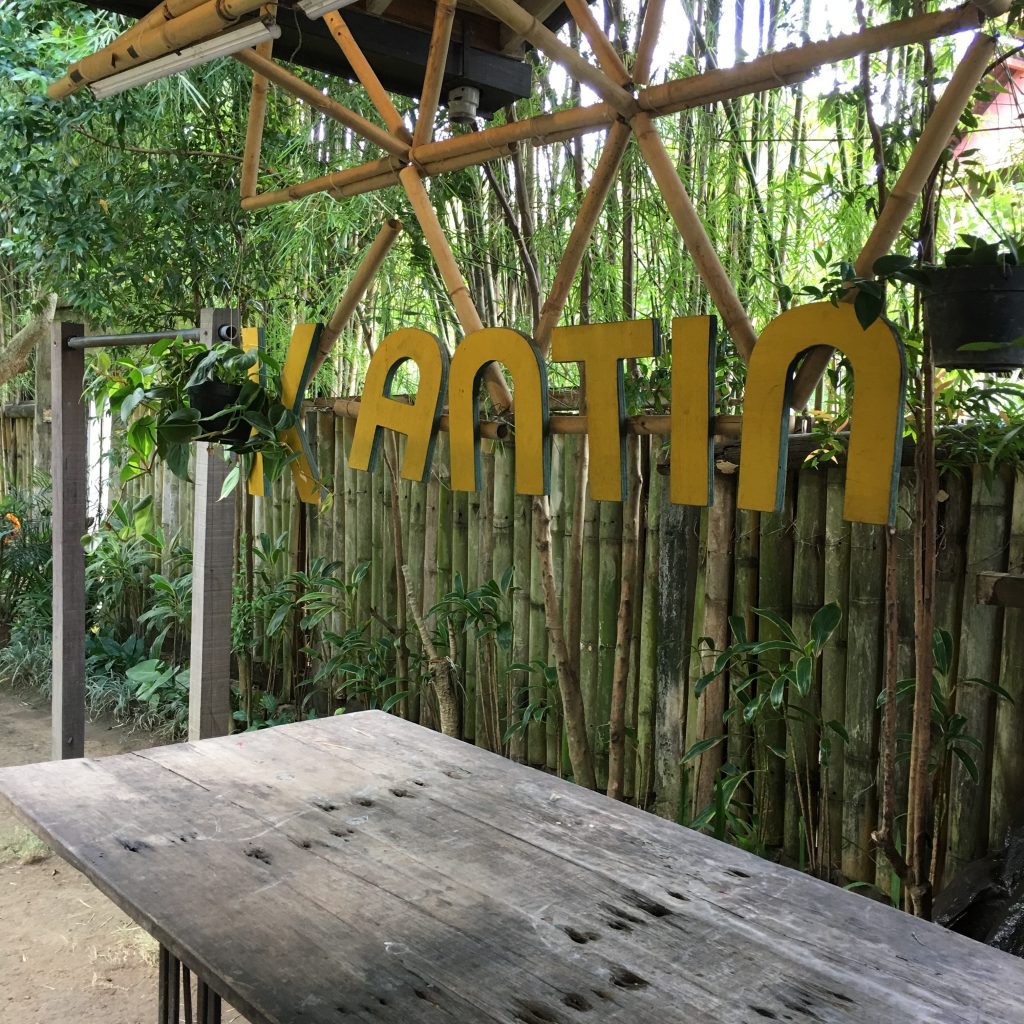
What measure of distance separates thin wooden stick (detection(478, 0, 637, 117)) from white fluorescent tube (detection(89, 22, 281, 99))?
0.41 metres

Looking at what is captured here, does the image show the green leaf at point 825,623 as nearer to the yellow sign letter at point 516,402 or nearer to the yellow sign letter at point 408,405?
the yellow sign letter at point 516,402

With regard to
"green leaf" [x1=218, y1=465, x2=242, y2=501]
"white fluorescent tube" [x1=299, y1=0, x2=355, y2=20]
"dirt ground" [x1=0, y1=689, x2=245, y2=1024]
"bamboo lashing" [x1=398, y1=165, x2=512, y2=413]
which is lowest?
"dirt ground" [x1=0, y1=689, x2=245, y2=1024]

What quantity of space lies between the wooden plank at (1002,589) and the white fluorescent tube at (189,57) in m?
1.54

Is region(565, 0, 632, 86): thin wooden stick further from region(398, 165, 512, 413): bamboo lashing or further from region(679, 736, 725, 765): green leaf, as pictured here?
region(679, 736, 725, 765): green leaf

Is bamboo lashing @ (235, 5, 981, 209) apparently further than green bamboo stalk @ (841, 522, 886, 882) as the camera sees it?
No

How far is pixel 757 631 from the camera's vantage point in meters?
2.70

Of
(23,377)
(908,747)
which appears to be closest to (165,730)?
(908,747)

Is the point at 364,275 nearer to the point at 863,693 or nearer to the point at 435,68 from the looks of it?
the point at 435,68

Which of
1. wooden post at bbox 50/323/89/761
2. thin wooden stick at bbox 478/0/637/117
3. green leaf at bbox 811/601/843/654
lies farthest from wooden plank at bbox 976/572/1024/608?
wooden post at bbox 50/323/89/761

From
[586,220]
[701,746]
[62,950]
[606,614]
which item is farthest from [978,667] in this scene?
[62,950]

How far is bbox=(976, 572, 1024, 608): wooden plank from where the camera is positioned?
1.76 metres

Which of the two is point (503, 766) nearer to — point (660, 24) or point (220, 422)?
point (220, 422)

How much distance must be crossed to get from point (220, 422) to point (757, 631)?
146cm

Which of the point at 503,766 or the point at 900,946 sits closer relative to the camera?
the point at 900,946
